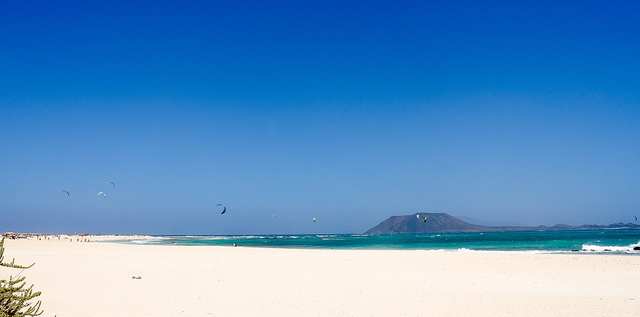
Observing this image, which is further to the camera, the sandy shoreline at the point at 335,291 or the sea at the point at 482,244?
the sea at the point at 482,244

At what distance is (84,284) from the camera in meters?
14.2

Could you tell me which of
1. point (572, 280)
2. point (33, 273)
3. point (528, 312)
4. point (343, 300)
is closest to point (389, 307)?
point (343, 300)

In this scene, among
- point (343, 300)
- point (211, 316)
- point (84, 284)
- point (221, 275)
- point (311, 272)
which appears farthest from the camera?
point (311, 272)

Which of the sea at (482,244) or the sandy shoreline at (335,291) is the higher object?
the sandy shoreline at (335,291)

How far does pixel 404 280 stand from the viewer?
16.2m

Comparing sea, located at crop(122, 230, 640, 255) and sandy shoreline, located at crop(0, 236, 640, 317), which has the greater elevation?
sandy shoreline, located at crop(0, 236, 640, 317)

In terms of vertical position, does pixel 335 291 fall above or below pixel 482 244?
above

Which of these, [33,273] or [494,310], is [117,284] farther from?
[494,310]

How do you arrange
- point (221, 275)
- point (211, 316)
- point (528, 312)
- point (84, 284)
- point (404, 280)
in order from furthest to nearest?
point (221, 275), point (404, 280), point (84, 284), point (528, 312), point (211, 316)

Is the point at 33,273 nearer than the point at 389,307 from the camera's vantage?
No

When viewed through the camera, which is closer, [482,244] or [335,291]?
[335,291]

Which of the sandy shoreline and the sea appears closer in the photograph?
the sandy shoreline

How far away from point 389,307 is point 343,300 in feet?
4.81

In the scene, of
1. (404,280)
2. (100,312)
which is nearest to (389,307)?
(404,280)
